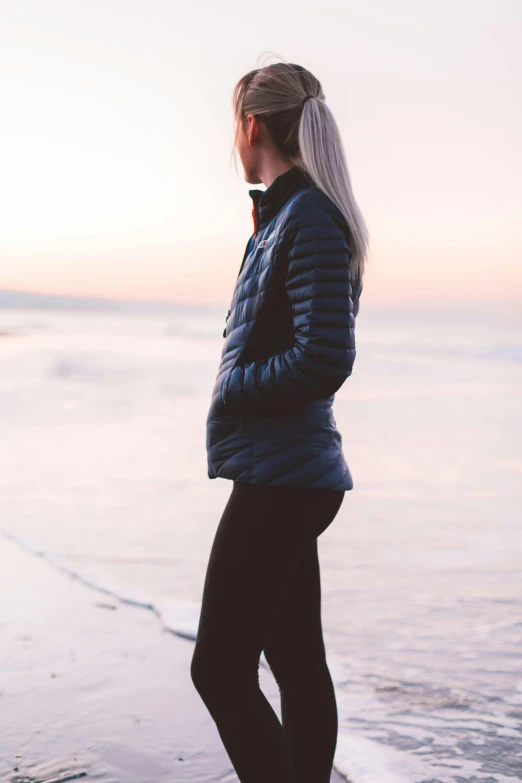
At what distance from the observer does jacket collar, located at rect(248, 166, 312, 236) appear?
67.4 inches

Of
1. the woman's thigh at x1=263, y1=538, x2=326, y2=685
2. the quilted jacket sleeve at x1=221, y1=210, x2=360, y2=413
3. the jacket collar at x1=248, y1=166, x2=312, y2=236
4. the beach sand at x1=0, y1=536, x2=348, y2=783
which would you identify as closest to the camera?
the quilted jacket sleeve at x1=221, y1=210, x2=360, y2=413

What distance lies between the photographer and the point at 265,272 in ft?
5.42

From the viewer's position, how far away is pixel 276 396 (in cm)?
163

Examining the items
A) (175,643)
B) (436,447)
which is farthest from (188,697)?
(436,447)

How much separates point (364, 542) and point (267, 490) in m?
3.46

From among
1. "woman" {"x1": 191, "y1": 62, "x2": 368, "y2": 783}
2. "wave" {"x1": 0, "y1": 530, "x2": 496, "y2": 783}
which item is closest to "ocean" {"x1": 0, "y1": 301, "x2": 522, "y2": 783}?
"wave" {"x1": 0, "y1": 530, "x2": 496, "y2": 783}

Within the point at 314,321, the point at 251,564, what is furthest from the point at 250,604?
the point at 314,321

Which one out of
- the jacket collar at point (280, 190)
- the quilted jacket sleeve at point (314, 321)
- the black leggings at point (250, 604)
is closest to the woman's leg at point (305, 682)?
the black leggings at point (250, 604)

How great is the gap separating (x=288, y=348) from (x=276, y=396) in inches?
4.1

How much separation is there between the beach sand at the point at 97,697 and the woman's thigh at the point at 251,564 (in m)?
0.85

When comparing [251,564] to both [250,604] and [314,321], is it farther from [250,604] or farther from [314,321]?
[314,321]

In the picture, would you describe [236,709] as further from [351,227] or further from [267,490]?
[351,227]

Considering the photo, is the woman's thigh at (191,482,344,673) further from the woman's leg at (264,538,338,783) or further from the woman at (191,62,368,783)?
the woman's leg at (264,538,338,783)

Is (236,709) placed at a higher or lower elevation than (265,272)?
lower
